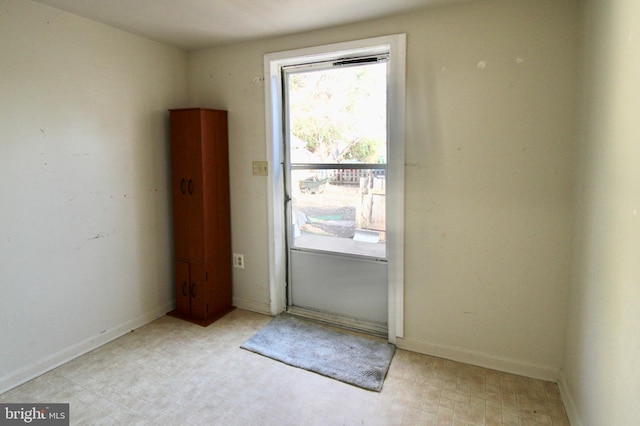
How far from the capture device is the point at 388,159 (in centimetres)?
248

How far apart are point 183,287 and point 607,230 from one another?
113 inches

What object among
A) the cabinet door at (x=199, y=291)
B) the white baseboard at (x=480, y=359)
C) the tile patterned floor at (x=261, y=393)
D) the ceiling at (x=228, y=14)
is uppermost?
the ceiling at (x=228, y=14)

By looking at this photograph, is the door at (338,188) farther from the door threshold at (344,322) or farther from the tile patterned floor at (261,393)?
the tile patterned floor at (261,393)

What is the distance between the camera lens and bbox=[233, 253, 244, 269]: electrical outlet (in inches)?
124

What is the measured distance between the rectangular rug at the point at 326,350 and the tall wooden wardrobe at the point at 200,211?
1.95 feet

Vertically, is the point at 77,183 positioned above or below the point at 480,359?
above

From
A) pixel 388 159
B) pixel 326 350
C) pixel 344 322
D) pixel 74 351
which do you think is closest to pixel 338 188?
pixel 388 159

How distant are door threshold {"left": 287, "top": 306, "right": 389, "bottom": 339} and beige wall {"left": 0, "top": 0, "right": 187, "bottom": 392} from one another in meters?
1.19

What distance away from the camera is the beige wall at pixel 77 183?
2053 millimetres

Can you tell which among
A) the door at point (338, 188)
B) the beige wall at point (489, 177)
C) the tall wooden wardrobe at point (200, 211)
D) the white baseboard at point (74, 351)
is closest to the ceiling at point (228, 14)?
the beige wall at point (489, 177)

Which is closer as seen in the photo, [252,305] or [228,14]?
[228,14]

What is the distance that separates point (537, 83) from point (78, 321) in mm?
3252

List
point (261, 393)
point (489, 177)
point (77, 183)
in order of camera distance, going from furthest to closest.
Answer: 1. point (77, 183)
2. point (489, 177)
3. point (261, 393)

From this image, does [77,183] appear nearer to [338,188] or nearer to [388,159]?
[338,188]
